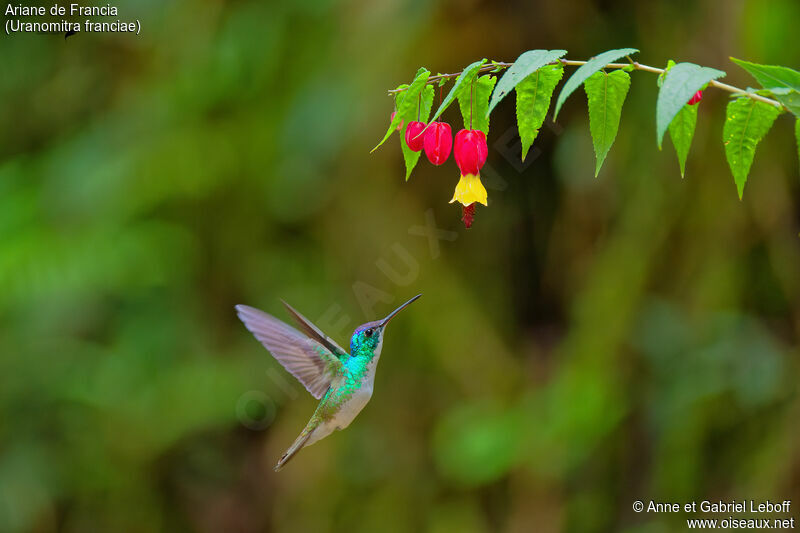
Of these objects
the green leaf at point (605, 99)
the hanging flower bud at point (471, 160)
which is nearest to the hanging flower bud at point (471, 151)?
Answer: the hanging flower bud at point (471, 160)

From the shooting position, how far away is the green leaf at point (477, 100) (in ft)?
3.74

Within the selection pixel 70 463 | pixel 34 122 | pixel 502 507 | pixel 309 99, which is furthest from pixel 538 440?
pixel 34 122

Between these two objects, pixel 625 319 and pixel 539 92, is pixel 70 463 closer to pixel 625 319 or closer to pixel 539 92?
pixel 625 319

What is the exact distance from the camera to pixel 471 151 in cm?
124

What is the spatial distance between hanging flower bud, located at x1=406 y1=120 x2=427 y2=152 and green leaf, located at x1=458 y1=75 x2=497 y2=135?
0.24ft

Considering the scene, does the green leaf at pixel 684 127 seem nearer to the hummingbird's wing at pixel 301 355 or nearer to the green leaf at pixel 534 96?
the green leaf at pixel 534 96

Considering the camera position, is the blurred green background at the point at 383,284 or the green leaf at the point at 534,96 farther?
the blurred green background at the point at 383,284

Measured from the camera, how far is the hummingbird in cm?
115

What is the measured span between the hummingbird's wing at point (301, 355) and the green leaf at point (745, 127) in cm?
66

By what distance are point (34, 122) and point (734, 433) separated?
3.29 m

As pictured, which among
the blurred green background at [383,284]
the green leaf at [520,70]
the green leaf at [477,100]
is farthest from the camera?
the blurred green background at [383,284]

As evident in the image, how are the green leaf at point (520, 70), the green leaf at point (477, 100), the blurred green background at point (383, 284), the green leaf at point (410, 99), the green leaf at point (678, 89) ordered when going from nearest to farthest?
1. the green leaf at point (678, 89)
2. the green leaf at point (520, 70)
3. the green leaf at point (410, 99)
4. the green leaf at point (477, 100)
5. the blurred green background at point (383, 284)

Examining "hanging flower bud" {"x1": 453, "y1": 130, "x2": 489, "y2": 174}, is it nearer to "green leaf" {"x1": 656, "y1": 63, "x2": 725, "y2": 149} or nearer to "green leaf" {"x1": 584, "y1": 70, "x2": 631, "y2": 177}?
"green leaf" {"x1": 584, "y1": 70, "x2": 631, "y2": 177}

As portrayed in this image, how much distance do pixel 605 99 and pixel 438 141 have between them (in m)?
0.27
